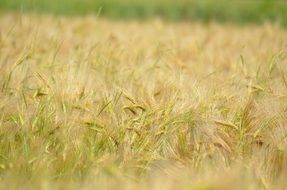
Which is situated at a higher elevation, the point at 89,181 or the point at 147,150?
the point at 147,150

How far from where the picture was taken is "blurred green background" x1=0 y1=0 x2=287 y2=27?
24.1 ft

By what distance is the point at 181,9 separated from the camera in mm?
7750

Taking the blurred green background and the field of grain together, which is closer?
the field of grain

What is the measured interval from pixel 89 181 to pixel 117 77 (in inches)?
40.2

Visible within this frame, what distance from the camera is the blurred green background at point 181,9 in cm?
734

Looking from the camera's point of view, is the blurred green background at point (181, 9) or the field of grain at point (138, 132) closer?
the field of grain at point (138, 132)

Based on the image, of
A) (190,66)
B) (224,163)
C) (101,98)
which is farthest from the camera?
(190,66)

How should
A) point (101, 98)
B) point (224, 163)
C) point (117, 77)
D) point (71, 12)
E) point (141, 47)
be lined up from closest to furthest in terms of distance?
point (224, 163)
point (101, 98)
point (117, 77)
point (141, 47)
point (71, 12)

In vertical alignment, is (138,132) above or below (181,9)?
below

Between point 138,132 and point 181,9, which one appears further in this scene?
point 181,9

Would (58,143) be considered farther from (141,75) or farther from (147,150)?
(141,75)

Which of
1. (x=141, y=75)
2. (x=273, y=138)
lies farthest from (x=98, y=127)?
(x=141, y=75)

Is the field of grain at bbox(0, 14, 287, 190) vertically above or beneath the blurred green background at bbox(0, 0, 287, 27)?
beneath

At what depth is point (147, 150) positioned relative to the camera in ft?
5.61
